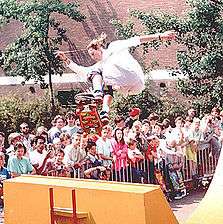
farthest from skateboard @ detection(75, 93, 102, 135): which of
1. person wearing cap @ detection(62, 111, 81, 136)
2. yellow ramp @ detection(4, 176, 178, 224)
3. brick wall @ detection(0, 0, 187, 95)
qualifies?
brick wall @ detection(0, 0, 187, 95)

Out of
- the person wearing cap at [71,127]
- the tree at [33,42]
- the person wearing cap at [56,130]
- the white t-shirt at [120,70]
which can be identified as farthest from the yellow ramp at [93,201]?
the tree at [33,42]

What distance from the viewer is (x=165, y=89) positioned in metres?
19.8

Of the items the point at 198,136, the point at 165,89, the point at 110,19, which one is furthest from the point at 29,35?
the point at 198,136

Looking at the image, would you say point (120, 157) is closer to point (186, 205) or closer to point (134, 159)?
point (134, 159)

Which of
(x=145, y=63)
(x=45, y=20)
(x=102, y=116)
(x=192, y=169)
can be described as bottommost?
(x=192, y=169)

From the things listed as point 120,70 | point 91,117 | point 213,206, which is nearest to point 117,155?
point 91,117

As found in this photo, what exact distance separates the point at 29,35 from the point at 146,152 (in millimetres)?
10815

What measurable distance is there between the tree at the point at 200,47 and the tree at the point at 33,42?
324cm

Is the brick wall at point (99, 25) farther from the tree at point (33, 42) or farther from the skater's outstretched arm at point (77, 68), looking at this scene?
the skater's outstretched arm at point (77, 68)

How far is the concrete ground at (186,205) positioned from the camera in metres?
8.80

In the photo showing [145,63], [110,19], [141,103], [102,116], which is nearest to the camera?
[102,116]

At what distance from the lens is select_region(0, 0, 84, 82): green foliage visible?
19.3 meters

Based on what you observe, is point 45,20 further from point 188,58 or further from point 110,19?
point 188,58

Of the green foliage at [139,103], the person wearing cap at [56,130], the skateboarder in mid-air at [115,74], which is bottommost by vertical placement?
the person wearing cap at [56,130]
